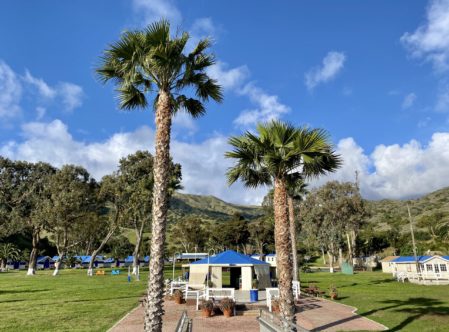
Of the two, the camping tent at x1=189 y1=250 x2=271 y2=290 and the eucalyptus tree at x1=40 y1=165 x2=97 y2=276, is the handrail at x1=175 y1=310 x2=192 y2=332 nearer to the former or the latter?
the camping tent at x1=189 y1=250 x2=271 y2=290

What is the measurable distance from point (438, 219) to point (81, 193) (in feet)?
249

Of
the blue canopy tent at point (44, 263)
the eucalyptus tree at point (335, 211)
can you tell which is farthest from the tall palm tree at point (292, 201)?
the blue canopy tent at point (44, 263)

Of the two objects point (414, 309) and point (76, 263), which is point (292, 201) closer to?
point (414, 309)

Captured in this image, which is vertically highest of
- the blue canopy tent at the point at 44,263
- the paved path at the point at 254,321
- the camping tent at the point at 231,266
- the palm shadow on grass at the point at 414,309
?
the blue canopy tent at the point at 44,263

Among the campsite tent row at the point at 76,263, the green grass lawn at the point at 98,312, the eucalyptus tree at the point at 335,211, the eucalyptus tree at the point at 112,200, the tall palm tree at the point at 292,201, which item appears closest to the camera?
the tall palm tree at the point at 292,201

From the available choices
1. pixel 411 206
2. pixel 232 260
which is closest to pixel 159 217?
pixel 232 260

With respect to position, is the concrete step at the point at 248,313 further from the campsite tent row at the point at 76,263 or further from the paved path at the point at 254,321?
the campsite tent row at the point at 76,263

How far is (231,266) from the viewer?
2539 cm

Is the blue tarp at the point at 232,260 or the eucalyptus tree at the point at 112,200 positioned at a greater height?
the eucalyptus tree at the point at 112,200

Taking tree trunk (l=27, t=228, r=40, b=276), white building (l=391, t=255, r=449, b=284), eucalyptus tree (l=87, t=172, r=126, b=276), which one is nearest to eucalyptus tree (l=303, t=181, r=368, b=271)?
white building (l=391, t=255, r=449, b=284)

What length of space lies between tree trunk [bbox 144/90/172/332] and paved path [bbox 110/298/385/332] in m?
5.61

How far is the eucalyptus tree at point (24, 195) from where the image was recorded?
51.1m

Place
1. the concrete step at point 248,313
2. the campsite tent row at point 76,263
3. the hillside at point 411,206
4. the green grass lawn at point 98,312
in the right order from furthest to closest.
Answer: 1. the hillside at point 411,206
2. the campsite tent row at point 76,263
3. the concrete step at point 248,313
4. the green grass lawn at point 98,312

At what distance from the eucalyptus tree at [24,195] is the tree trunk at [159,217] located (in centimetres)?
4707
